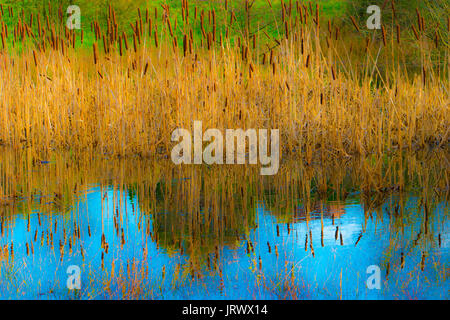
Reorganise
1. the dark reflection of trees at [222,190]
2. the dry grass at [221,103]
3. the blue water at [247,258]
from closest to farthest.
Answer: the blue water at [247,258] < the dark reflection of trees at [222,190] < the dry grass at [221,103]

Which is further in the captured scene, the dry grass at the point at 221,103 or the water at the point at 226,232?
the dry grass at the point at 221,103

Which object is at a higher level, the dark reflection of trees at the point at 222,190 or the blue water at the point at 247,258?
the dark reflection of trees at the point at 222,190

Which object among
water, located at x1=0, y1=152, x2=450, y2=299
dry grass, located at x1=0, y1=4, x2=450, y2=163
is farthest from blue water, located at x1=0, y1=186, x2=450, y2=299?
dry grass, located at x1=0, y1=4, x2=450, y2=163

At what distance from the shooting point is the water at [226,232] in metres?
2.84

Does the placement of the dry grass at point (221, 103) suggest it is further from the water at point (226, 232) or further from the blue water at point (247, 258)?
the blue water at point (247, 258)

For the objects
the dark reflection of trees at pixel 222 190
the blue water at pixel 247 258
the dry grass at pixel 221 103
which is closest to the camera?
the blue water at pixel 247 258

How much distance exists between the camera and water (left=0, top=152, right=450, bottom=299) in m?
2.84

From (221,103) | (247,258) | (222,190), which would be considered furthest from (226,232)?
(221,103)

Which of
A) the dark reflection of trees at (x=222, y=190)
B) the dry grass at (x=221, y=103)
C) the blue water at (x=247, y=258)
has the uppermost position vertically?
the dry grass at (x=221, y=103)

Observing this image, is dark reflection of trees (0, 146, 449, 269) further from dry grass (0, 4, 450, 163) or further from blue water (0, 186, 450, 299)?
dry grass (0, 4, 450, 163)

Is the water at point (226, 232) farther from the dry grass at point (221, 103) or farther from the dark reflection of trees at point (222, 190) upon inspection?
the dry grass at point (221, 103)

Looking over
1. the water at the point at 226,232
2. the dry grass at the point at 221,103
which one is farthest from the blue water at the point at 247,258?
the dry grass at the point at 221,103

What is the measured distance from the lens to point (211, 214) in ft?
13.8
